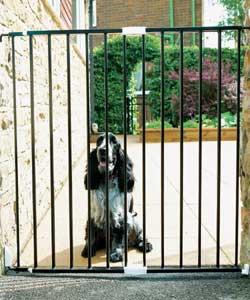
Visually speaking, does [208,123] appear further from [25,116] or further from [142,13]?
[25,116]

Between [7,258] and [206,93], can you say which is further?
[206,93]

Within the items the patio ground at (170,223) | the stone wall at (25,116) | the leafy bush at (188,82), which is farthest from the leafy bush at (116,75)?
the stone wall at (25,116)

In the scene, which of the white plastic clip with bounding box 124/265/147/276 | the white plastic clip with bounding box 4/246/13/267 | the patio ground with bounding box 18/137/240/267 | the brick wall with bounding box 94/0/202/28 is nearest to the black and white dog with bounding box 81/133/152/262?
the patio ground with bounding box 18/137/240/267

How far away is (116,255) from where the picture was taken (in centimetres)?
375

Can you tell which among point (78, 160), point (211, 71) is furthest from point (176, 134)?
point (78, 160)

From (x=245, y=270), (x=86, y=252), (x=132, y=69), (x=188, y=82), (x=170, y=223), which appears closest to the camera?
(x=245, y=270)

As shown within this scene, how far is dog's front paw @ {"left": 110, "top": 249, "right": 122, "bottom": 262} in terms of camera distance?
3727 millimetres

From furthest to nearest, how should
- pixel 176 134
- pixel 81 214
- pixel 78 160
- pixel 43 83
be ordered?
pixel 176 134 < pixel 78 160 < pixel 43 83 < pixel 81 214

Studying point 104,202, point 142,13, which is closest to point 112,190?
point 104,202

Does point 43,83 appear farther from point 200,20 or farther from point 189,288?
point 200,20

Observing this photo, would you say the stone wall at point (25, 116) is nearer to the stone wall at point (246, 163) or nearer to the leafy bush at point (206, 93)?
the stone wall at point (246, 163)

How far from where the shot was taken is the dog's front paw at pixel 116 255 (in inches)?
147

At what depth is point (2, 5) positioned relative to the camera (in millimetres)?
3674

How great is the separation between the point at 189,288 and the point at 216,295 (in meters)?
0.18
